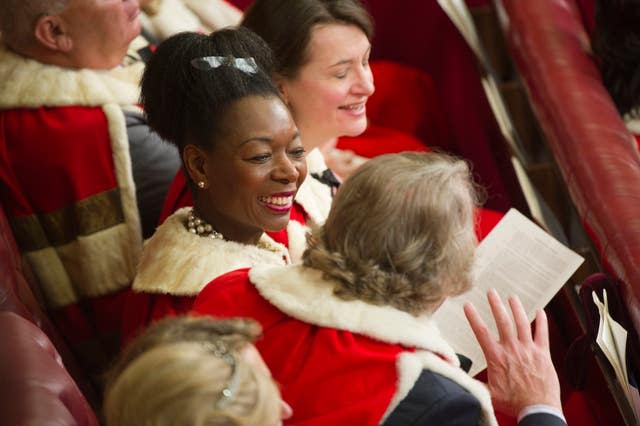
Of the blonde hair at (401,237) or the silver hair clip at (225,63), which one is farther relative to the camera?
the silver hair clip at (225,63)

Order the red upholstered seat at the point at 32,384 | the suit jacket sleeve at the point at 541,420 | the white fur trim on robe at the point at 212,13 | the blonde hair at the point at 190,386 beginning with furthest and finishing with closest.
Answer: the white fur trim on robe at the point at 212,13 < the suit jacket sleeve at the point at 541,420 < the red upholstered seat at the point at 32,384 < the blonde hair at the point at 190,386

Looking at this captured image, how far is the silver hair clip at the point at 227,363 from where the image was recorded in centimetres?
95

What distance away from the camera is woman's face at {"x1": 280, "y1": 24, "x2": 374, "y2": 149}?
1.94 m

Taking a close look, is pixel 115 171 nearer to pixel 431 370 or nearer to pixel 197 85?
pixel 197 85

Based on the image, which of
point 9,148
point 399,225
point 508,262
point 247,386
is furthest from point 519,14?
point 247,386

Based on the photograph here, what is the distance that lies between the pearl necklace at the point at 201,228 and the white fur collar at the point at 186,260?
0.01 m

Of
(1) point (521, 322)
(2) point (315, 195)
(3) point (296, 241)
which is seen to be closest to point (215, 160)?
(3) point (296, 241)

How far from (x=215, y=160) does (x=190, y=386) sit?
663 millimetres

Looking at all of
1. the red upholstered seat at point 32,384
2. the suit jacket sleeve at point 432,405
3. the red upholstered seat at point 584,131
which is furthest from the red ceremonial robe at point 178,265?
the red upholstered seat at point 584,131

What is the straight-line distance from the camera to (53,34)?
6.36ft

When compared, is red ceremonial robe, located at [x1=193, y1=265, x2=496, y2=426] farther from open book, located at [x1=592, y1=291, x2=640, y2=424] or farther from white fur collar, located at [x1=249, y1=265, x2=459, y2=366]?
open book, located at [x1=592, y1=291, x2=640, y2=424]

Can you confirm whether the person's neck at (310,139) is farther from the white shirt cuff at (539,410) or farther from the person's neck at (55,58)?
the white shirt cuff at (539,410)

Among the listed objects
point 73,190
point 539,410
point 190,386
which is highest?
point 190,386

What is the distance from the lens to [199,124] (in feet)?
5.08
